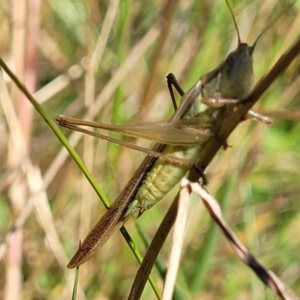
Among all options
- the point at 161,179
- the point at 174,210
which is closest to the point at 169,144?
the point at 161,179

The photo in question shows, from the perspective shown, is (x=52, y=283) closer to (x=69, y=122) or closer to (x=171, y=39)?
(x=69, y=122)

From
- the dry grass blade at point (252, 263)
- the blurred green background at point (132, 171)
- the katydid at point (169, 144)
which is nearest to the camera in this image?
the dry grass blade at point (252, 263)

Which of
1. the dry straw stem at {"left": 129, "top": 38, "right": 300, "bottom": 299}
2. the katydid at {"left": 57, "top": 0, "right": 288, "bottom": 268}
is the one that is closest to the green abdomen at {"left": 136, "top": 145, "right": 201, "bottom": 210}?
the katydid at {"left": 57, "top": 0, "right": 288, "bottom": 268}

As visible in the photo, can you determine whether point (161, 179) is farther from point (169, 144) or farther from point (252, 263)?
point (252, 263)

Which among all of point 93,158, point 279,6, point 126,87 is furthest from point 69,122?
point 126,87

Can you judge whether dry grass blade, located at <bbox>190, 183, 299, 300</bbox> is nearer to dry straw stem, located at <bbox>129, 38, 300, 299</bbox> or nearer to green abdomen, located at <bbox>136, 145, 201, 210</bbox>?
dry straw stem, located at <bbox>129, 38, 300, 299</bbox>

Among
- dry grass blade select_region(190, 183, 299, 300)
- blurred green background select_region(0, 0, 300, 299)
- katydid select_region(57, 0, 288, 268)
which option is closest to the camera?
dry grass blade select_region(190, 183, 299, 300)

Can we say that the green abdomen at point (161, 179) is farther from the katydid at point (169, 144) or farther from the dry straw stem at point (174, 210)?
the dry straw stem at point (174, 210)

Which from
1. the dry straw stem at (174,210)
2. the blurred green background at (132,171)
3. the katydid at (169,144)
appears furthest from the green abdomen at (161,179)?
the blurred green background at (132,171)
